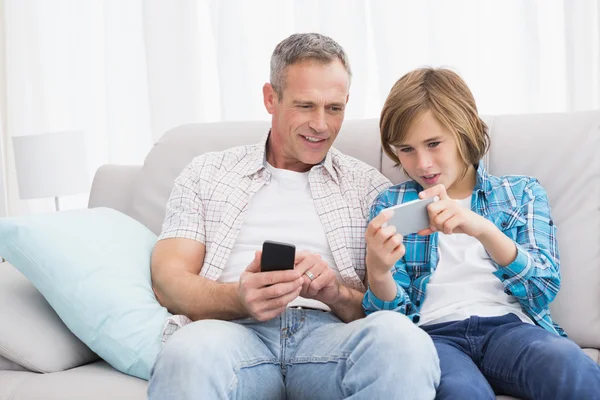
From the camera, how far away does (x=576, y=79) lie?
2457 mm

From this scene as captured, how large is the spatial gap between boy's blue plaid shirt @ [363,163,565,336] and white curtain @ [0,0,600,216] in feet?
3.16

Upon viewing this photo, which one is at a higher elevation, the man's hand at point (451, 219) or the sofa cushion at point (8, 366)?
the man's hand at point (451, 219)

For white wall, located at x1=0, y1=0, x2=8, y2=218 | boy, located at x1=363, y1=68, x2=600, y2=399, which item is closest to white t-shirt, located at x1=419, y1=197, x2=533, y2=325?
boy, located at x1=363, y1=68, x2=600, y2=399

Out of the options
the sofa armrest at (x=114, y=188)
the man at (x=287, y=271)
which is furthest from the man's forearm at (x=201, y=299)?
the sofa armrest at (x=114, y=188)

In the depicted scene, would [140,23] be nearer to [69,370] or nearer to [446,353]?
[69,370]

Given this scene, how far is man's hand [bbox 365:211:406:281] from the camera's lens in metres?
1.33

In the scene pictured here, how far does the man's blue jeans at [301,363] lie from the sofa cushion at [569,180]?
566 mm

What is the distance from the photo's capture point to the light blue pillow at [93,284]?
5.00ft

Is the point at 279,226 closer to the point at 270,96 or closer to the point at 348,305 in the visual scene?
the point at 348,305

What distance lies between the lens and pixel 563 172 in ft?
5.64

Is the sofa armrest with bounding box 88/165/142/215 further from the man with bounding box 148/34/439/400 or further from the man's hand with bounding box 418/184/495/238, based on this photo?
the man's hand with bounding box 418/184/495/238

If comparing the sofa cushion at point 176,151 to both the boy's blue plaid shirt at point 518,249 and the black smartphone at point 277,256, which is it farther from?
the black smartphone at point 277,256

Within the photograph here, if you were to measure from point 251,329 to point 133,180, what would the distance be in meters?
0.86

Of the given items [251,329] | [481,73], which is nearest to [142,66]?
[481,73]
